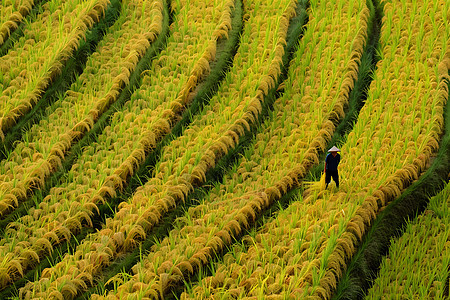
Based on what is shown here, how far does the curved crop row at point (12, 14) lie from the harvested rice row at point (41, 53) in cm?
23

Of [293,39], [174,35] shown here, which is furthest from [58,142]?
[293,39]

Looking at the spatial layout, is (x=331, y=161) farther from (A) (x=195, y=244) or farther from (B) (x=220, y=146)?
(A) (x=195, y=244)

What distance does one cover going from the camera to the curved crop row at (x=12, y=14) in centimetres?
989

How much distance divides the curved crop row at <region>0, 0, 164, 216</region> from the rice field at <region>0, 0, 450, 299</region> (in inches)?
1.1

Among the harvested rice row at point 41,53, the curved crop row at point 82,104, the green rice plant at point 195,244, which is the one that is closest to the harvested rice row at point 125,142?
the curved crop row at point 82,104

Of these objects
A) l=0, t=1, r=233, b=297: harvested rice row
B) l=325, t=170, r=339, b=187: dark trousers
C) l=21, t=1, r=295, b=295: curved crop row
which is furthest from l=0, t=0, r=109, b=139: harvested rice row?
l=325, t=170, r=339, b=187: dark trousers

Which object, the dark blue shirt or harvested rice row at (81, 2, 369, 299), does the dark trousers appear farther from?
harvested rice row at (81, 2, 369, 299)

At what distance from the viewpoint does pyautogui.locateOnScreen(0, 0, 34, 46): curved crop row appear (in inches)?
389

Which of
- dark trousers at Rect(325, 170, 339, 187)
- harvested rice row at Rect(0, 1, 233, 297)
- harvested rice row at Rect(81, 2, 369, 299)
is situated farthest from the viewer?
dark trousers at Rect(325, 170, 339, 187)

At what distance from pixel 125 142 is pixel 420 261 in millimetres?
3911

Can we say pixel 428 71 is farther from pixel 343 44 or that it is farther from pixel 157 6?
pixel 157 6

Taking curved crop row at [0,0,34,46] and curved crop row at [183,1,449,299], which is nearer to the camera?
curved crop row at [183,1,449,299]

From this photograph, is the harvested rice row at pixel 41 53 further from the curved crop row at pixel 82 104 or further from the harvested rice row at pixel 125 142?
the harvested rice row at pixel 125 142

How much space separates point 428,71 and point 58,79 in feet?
17.9
